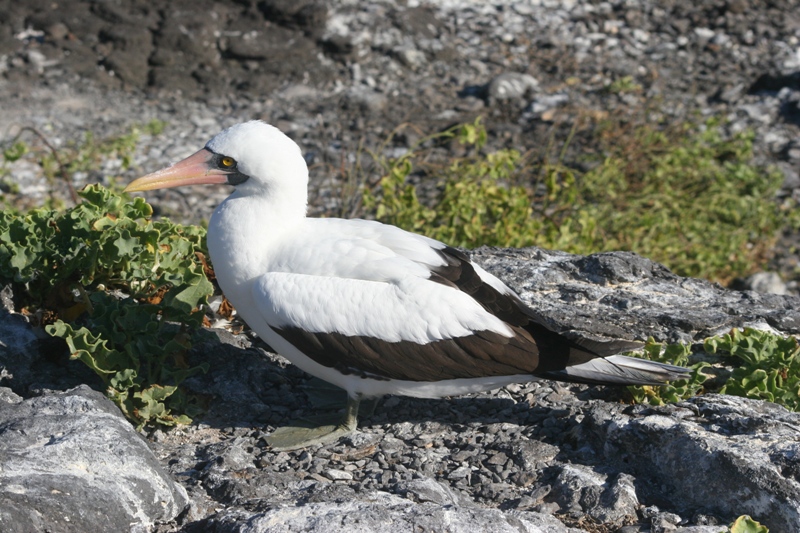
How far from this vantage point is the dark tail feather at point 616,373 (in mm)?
3836

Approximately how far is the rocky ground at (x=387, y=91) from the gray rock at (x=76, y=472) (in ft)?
1.76

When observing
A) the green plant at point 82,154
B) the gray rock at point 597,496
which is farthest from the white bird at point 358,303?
the green plant at point 82,154

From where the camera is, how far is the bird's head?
389 centimetres

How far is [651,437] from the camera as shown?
358cm

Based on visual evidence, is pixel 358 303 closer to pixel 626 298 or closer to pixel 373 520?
pixel 373 520

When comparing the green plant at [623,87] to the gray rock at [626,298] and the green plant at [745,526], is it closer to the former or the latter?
the gray rock at [626,298]

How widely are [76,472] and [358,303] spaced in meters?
1.18

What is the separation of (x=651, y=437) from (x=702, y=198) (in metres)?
4.65

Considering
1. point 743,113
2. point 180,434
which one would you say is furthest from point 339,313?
point 743,113

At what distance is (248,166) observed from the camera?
12.8 feet

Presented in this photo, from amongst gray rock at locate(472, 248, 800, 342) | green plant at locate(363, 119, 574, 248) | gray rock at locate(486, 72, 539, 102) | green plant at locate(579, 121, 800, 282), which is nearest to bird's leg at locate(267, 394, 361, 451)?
gray rock at locate(472, 248, 800, 342)

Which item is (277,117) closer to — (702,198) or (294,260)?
(702,198)

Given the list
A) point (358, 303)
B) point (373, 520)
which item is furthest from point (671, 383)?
point (373, 520)

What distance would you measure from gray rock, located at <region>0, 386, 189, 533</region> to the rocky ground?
537 mm
